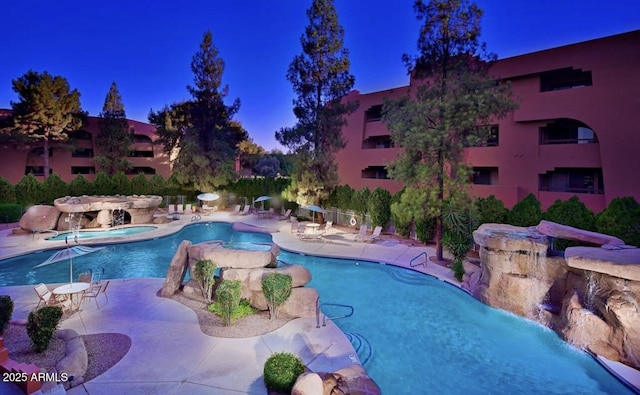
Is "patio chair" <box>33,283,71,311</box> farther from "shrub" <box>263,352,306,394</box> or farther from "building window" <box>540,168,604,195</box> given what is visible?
"building window" <box>540,168,604,195</box>

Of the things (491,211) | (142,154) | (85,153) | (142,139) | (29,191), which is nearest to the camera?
(491,211)

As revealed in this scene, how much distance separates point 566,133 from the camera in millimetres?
20641

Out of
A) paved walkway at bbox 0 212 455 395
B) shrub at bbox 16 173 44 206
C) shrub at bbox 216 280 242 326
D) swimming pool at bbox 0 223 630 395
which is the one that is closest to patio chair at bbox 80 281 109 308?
paved walkway at bbox 0 212 455 395

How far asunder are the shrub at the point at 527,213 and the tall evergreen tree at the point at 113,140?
126ft

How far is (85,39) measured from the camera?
27766mm

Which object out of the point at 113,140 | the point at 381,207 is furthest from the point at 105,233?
the point at 113,140

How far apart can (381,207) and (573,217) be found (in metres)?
9.07

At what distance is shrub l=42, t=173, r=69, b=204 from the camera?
26609mm

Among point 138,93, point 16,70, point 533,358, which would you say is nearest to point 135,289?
point 533,358

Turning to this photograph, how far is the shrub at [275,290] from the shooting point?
27.8 ft

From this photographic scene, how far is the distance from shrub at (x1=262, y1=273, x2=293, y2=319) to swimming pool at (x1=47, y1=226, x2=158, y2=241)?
13.5m

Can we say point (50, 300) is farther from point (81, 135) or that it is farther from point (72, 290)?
point (81, 135)

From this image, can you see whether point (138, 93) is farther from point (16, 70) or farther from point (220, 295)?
point (220, 295)

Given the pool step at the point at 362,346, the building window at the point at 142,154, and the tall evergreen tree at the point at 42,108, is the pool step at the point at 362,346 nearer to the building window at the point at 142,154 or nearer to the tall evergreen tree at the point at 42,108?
the tall evergreen tree at the point at 42,108
